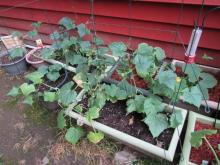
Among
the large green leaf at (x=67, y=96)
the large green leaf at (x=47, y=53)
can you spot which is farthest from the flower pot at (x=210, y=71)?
the large green leaf at (x=47, y=53)

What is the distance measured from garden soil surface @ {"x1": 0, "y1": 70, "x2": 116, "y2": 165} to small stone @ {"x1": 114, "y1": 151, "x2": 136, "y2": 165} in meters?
0.06

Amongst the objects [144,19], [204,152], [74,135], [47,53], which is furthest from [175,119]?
[47,53]

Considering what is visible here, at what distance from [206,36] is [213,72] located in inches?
11.0

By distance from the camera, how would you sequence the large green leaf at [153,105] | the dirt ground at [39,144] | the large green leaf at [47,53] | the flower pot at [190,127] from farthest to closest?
the large green leaf at [47,53]
the dirt ground at [39,144]
the large green leaf at [153,105]
the flower pot at [190,127]

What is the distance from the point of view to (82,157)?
1.58m

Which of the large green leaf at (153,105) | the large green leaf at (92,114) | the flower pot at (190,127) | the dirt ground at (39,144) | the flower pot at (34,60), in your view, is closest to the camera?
the flower pot at (190,127)

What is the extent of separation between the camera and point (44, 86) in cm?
192

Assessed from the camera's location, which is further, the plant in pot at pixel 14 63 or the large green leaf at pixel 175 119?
the plant in pot at pixel 14 63

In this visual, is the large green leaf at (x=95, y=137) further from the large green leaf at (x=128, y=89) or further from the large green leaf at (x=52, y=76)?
the large green leaf at (x=52, y=76)

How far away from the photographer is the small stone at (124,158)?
4.89 feet

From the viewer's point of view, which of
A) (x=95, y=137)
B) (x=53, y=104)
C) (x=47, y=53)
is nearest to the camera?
(x=95, y=137)

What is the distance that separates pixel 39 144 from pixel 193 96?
1.23 metres

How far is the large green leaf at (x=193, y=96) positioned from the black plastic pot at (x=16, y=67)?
1.78m

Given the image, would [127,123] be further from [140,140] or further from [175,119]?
[175,119]
